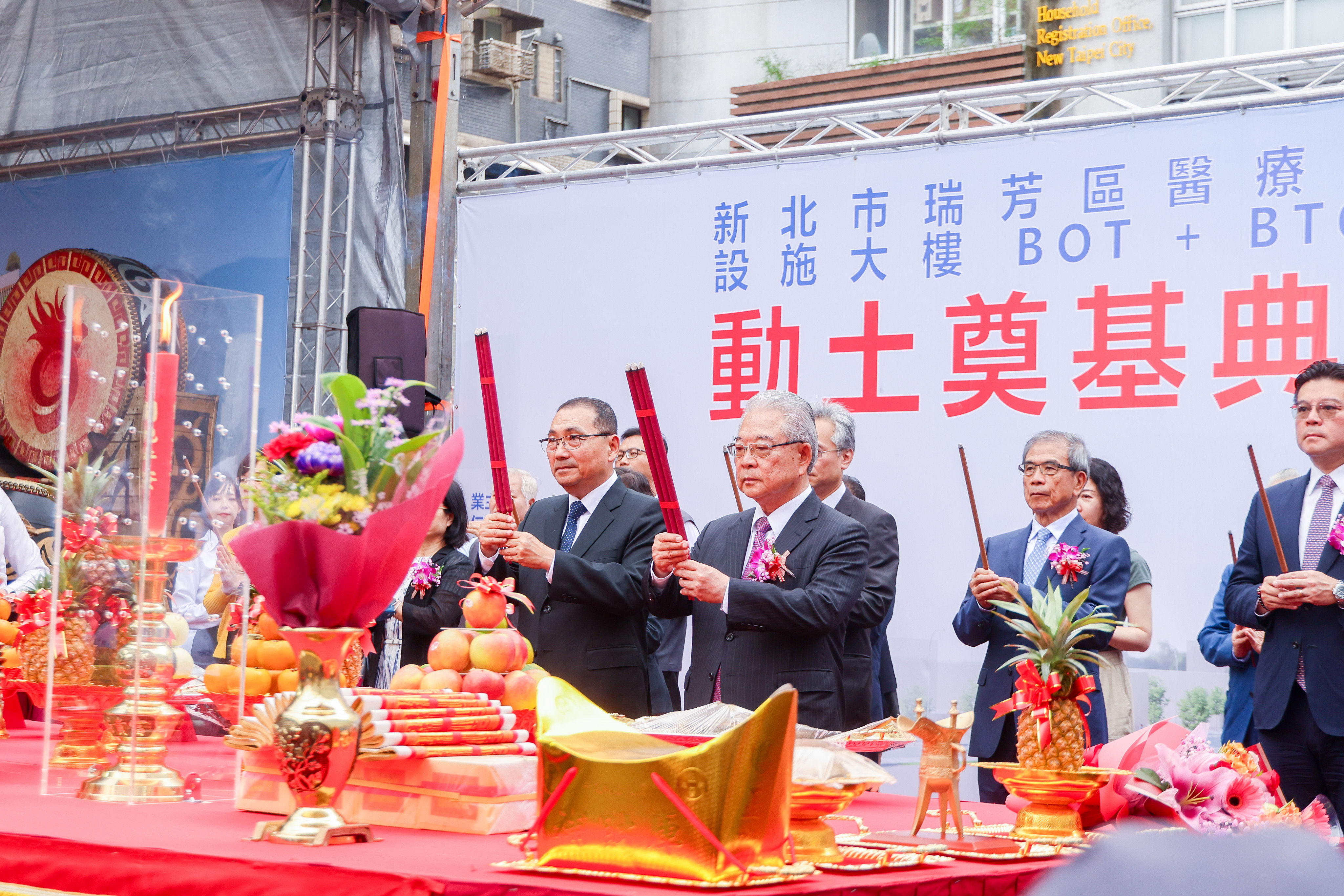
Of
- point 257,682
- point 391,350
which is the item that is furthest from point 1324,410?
point 391,350

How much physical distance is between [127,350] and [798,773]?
111 cm

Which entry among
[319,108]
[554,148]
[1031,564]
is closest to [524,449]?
[554,148]

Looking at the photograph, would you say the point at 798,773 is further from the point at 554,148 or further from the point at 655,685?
the point at 554,148

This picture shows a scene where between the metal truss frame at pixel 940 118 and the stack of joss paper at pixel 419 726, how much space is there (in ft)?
11.7

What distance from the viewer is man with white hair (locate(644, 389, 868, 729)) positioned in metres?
2.48

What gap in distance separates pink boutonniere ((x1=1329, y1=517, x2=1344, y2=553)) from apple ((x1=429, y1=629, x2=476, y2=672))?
200cm

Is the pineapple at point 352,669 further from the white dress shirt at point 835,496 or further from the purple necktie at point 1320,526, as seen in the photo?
the purple necktie at point 1320,526

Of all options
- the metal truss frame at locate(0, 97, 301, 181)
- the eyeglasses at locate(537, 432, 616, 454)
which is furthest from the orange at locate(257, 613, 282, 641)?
the metal truss frame at locate(0, 97, 301, 181)

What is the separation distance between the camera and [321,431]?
1573 mm

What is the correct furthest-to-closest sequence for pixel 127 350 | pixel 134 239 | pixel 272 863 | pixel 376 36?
1. pixel 134 239
2. pixel 376 36
3. pixel 127 350
4. pixel 272 863

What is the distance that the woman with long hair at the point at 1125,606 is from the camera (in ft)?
12.9

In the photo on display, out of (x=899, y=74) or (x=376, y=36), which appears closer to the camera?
(x=376, y=36)

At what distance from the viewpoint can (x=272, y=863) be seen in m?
1.35

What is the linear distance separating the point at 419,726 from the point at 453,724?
5 cm
